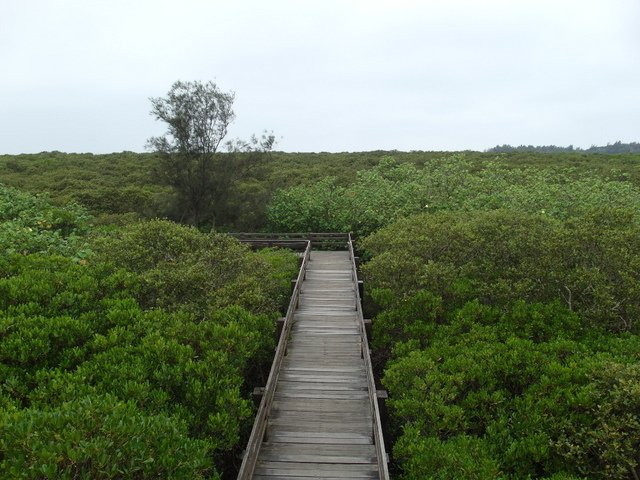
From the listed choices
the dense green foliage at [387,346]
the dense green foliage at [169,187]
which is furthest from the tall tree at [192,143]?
the dense green foliage at [387,346]

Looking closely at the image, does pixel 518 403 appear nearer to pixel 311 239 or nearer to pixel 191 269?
pixel 191 269

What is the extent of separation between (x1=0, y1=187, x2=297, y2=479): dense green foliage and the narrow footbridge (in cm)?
53

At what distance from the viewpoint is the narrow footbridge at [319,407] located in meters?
6.95

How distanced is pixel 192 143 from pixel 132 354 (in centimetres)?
1872

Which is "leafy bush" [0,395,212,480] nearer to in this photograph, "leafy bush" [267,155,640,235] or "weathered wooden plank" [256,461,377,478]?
"weathered wooden plank" [256,461,377,478]

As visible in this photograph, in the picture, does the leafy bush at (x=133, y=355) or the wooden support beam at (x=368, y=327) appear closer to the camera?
→ the leafy bush at (x=133, y=355)

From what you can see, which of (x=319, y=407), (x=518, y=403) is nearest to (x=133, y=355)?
(x=319, y=407)

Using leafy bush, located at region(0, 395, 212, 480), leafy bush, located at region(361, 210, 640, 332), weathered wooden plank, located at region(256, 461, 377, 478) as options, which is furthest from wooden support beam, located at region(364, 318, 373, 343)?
leafy bush, located at region(0, 395, 212, 480)

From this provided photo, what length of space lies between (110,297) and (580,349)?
29.9 ft

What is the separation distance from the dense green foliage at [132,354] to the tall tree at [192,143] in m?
12.0

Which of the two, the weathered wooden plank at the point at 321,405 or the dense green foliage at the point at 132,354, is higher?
the dense green foliage at the point at 132,354

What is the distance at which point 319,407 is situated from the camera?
339 inches

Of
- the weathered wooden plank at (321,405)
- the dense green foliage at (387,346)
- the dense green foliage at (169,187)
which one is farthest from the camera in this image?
the dense green foliage at (169,187)

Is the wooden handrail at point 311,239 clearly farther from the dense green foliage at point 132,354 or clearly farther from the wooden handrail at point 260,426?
the wooden handrail at point 260,426
